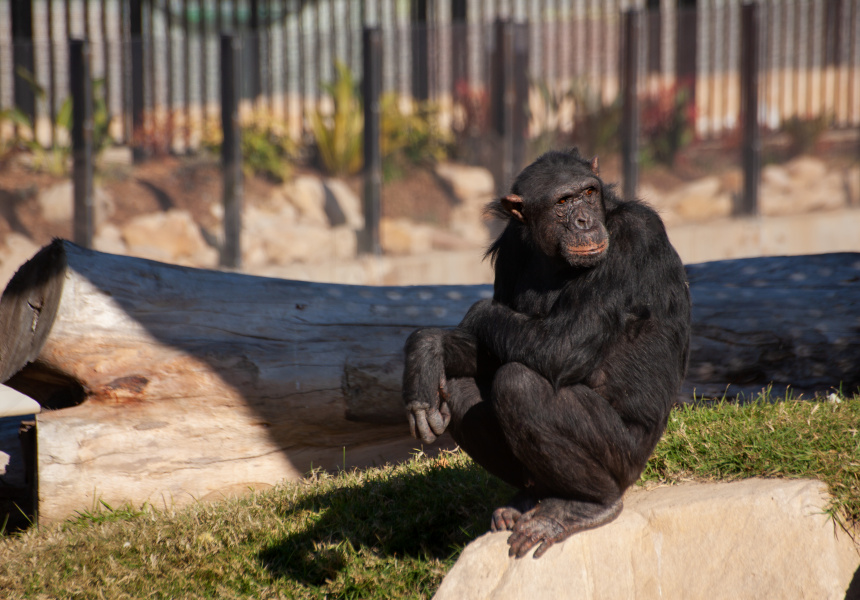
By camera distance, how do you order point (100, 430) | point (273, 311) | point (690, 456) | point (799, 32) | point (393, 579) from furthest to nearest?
1. point (799, 32)
2. point (273, 311)
3. point (100, 430)
4. point (690, 456)
5. point (393, 579)

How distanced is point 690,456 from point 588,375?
0.93 m

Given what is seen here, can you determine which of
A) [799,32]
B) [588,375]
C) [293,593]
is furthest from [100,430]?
[799,32]

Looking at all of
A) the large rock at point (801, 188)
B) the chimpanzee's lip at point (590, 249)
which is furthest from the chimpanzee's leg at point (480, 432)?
the large rock at point (801, 188)

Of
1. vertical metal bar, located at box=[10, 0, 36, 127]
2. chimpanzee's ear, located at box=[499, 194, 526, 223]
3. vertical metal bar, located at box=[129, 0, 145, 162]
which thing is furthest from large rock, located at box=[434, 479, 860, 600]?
vertical metal bar, located at box=[10, 0, 36, 127]

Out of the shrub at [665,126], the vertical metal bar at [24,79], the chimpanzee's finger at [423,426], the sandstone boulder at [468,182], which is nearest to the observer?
the chimpanzee's finger at [423,426]

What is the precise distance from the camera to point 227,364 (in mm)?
4973

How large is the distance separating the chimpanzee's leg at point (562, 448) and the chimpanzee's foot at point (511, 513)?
98mm

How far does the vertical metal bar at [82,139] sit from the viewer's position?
9.59 meters

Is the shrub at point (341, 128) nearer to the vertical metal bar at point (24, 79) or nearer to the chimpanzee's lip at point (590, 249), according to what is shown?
the vertical metal bar at point (24, 79)

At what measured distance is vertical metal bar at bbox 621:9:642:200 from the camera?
10227 mm

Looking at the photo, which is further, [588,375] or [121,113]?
[121,113]

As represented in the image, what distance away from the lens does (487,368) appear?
3.90 metres

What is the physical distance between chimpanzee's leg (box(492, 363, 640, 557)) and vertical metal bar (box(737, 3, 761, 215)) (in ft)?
26.9

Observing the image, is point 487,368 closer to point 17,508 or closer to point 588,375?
point 588,375
